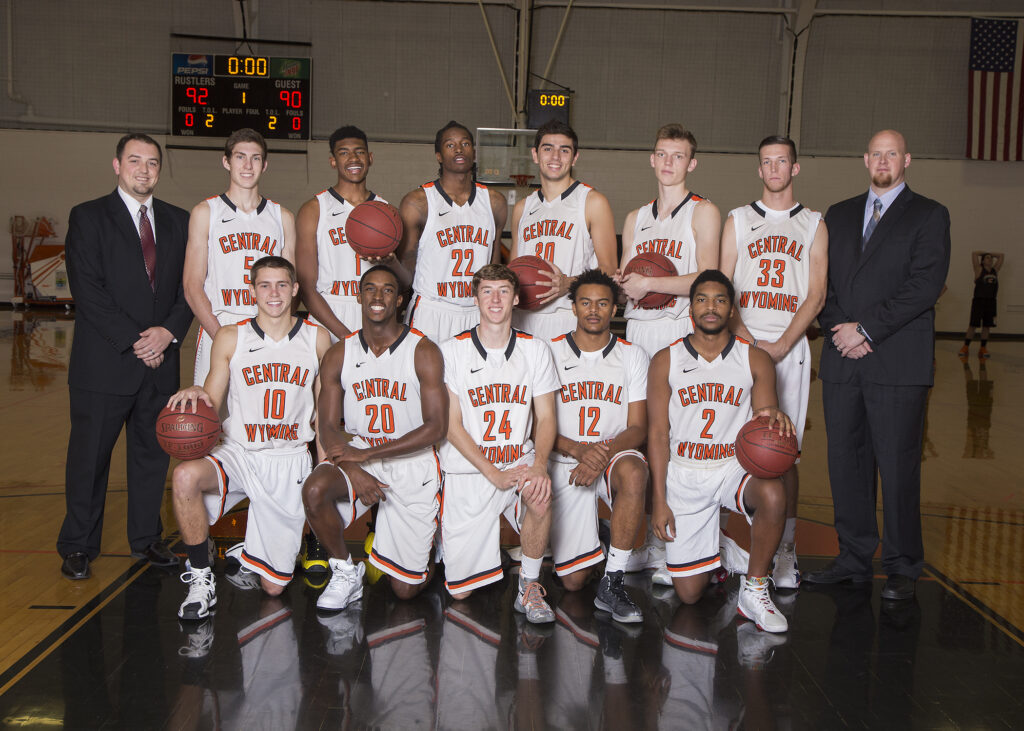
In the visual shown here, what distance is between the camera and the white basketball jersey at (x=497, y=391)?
12.1ft

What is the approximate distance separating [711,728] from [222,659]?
1.62 metres

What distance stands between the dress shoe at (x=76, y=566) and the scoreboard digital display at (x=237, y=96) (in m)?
10.2

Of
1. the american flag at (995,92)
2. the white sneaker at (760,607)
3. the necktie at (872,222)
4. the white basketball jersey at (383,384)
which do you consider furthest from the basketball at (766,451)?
the american flag at (995,92)

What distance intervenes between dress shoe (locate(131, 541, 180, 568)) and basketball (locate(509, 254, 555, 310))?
191cm

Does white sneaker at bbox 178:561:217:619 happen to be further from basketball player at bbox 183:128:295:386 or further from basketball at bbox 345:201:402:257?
basketball at bbox 345:201:402:257

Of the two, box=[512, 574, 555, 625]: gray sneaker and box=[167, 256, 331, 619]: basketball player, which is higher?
box=[167, 256, 331, 619]: basketball player

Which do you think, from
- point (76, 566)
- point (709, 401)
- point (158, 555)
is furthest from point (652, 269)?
point (76, 566)

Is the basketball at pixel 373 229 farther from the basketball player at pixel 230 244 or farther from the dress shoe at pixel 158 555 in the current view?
the dress shoe at pixel 158 555

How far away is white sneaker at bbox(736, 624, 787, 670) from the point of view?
3111mm

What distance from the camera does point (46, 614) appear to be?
11.0 ft

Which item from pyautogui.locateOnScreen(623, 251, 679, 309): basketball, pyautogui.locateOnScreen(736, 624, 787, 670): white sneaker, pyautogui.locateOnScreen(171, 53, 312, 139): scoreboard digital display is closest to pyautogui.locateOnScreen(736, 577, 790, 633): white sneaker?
pyautogui.locateOnScreen(736, 624, 787, 670): white sneaker

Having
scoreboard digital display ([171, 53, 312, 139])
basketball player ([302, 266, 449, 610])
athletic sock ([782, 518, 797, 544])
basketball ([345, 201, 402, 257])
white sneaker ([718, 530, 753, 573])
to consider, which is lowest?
white sneaker ([718, 530, 753, 573])

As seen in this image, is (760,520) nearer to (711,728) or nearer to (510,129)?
(711,728)

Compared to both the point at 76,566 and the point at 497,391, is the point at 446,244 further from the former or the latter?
the point at 76,566
